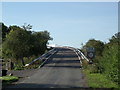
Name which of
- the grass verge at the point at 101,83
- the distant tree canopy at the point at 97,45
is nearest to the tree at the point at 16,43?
the distant tree canopy at the point at 97,45

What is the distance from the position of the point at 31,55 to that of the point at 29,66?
1846 cm

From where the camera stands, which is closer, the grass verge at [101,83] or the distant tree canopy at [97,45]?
the grass verge at [101,83]

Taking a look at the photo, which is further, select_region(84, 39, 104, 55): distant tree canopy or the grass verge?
select_region(84, 39, 104, 55): distant tree canopy

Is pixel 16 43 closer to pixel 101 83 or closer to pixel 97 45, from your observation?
pixel 101 83

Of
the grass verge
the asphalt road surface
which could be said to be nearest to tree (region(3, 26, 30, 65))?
the asphalt road surface

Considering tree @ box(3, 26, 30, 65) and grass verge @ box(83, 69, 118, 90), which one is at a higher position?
tree @ box(3, 26, 30, 65)

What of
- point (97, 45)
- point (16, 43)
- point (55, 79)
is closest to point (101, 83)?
point (55, 79)

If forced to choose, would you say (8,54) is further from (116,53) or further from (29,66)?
(116,53)

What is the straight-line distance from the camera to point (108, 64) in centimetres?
2398

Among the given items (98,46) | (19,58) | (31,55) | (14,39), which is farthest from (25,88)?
(98,46)

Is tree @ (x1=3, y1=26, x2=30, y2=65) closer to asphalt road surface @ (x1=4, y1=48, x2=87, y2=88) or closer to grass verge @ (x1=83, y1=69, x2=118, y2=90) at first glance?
asphalt road surface @ (x1=4, y1=48, x2=87, y2=88)

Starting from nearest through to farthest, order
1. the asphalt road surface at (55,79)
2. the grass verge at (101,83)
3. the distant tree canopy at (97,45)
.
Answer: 1. the grass verge at (101,83)
2. the asphalt road surface at (55,79)
3. the distant tree canopy at (97,45)

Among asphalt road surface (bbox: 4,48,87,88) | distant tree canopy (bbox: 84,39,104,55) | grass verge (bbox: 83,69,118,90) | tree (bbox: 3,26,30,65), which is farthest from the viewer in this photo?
distant tree canopy (bbox: 84,39,104,55)

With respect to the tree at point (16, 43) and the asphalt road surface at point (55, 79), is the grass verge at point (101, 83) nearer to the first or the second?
the asphalt road surface at point (55, 79)
